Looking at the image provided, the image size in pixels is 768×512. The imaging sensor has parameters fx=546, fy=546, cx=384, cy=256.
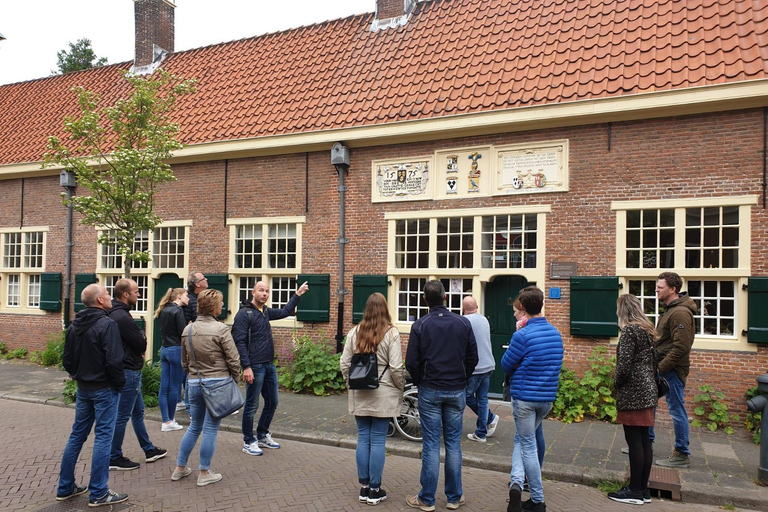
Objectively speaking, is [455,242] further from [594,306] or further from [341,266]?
[594,306]

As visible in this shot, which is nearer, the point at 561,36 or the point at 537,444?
the point at 537,444

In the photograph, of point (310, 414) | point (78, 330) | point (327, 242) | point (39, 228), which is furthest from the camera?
point (39, 228)

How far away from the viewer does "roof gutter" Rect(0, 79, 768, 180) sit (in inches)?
285

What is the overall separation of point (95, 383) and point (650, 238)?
720 centimetres

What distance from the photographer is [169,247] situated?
11.6 m

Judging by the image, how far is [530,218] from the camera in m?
8.58

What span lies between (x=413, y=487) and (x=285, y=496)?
1.21 m

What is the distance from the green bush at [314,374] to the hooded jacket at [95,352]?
181 inches

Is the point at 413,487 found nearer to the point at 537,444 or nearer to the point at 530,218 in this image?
the point at 537,444

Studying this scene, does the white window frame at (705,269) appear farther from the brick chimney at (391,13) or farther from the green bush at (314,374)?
the brick chimney at (391,13)

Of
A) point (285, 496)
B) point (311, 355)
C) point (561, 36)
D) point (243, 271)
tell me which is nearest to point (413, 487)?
point (285, 496)

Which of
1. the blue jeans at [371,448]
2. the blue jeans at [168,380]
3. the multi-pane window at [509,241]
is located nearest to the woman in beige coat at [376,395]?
the blue jeans at [371,448]

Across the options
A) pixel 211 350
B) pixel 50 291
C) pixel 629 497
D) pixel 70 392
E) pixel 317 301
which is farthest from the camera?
pixel 50 291

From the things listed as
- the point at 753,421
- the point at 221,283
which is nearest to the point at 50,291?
the point at 221,283
